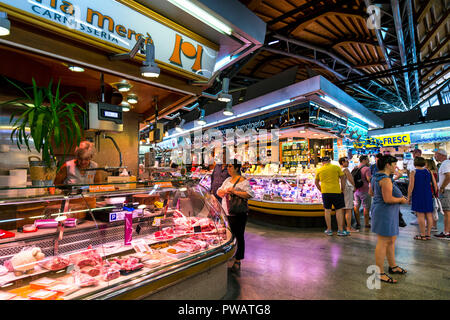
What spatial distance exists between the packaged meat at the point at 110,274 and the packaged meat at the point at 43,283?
324mm

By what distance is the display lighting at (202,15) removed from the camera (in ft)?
9.69

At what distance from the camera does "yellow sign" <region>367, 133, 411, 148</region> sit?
13.9 meters

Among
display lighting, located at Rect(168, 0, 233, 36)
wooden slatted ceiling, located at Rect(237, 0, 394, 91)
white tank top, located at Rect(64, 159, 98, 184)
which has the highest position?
wooden slatted ceiling, located at Rect(237, 0, 394, 91)

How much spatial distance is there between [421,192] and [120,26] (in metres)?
6.38

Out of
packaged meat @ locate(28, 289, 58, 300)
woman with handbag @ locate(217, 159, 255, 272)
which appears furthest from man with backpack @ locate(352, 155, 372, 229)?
packaged meat @ locate(28, 289, 58, 300)

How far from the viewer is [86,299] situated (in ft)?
5.43

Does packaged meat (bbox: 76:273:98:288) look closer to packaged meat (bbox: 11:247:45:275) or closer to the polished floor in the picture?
packaged meat (bbox: 11:247:45:275)

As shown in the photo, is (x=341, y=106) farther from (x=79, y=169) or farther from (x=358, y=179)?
(x=79, y=169)

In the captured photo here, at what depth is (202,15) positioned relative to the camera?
3.16 meters

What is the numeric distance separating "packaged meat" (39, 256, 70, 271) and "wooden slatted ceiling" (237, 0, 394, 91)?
20.1 feet

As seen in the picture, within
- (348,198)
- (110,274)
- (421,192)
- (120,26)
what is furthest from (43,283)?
(421,192)

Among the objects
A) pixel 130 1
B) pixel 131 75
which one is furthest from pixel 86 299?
pixel 130 1

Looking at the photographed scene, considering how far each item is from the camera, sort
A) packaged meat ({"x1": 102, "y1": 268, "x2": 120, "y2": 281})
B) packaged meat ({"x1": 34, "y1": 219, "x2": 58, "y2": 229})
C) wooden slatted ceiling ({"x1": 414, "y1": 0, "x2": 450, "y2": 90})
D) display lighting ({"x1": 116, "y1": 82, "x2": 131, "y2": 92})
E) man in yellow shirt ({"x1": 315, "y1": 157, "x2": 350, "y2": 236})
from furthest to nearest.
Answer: wooden slatted ceiling ({"x1": 414, "y1": 0, "x2": 450, "y2": 90})
man in yellow shirt ({"x1": 315, "y1": 157, "x2": 350, "y2": 236})
display lighting ({"x1": 116, "y1": 82, "x2": 131, "y2": 92})
packaged meat ({"x1": 34, "y1": 219, "x2": 58, "y2": 229})
packaged meat ({"x1": 102, "y1": 268, "x2": 120, "y2": 281})

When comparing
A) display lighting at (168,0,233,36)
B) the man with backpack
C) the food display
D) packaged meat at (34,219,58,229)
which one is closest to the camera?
packaged meat at (34,219,58,229)
